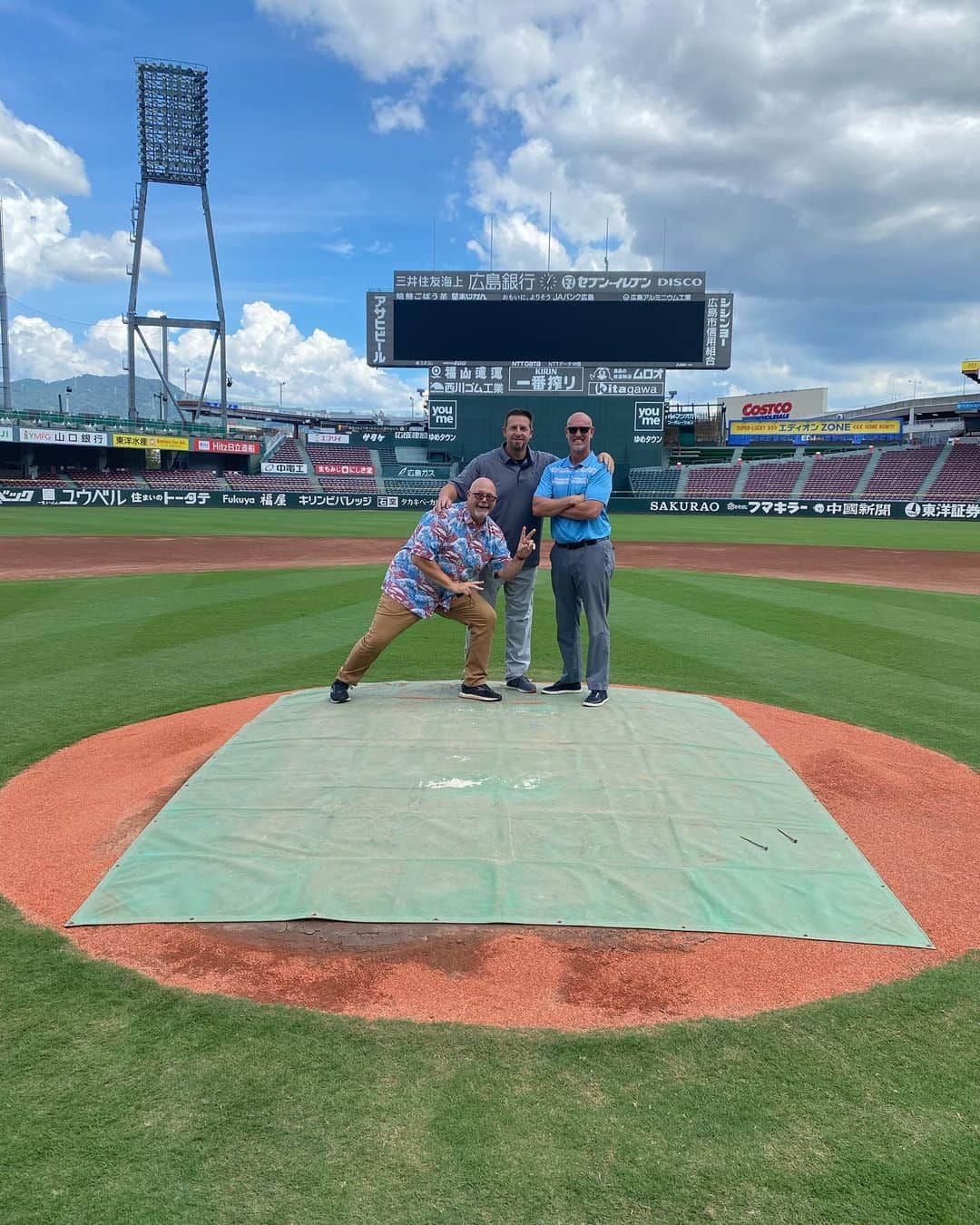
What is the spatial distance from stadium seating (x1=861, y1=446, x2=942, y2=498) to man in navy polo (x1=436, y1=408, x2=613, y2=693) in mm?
49896

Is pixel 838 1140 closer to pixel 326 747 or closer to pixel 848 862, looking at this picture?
pixel 848 862

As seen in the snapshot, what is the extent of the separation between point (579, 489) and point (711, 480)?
51.9 m

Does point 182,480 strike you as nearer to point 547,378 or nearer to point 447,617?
point 547,378

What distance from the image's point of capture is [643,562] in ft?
64.4

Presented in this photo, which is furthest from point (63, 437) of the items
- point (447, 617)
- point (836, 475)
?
point (447, 617)

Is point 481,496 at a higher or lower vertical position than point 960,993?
higher

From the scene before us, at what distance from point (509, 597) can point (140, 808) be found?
2.87 metres

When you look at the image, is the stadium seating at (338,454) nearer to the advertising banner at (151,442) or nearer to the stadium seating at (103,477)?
the advertising banner at (151,442)

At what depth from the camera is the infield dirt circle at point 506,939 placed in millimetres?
2760

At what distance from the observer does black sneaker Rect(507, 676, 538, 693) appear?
590 centimetres

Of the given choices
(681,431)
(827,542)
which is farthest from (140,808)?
(681,431)

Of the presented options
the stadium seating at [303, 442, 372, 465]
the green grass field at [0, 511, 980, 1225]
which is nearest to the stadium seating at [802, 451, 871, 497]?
the stadium seating at [303, 442, 372, 465]

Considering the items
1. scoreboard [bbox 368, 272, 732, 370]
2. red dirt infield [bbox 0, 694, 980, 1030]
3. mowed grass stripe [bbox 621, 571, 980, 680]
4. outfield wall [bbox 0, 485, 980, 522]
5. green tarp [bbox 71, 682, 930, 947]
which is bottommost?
red dirt infield [bbox 0, 694, 980, 1030]

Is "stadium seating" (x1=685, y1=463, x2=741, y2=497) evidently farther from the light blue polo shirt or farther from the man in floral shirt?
the man in floral shirt
